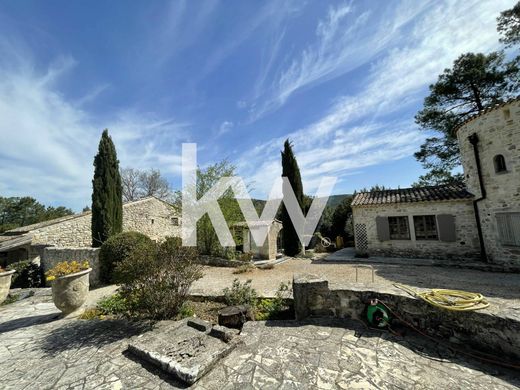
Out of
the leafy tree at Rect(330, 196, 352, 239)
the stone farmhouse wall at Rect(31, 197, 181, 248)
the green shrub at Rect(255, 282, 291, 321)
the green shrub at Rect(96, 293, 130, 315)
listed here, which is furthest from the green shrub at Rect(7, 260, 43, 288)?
the leafy tree at Rect(330, 196, 352, 239)

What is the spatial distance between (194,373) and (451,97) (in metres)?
19.3

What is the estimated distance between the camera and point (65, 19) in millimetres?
5180

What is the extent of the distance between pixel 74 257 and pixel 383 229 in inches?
596

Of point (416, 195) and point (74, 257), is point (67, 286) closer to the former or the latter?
point (74, 257)

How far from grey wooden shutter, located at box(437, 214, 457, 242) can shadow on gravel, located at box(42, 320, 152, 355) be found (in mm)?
12701

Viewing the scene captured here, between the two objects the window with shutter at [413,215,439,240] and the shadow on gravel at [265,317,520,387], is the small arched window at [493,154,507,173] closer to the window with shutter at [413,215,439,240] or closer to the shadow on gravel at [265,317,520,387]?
the window with shutter at [413,215,439,240]

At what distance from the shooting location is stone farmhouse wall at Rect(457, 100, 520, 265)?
8.18 metres

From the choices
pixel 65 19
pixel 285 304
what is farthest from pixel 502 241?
pixel 65 19

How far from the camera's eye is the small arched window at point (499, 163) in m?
8.67

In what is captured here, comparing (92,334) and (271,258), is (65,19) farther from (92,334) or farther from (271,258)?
(271,258)

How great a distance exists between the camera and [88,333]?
13.6 feet

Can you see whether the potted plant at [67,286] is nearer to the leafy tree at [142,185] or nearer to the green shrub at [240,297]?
the green shrub at [240,297]

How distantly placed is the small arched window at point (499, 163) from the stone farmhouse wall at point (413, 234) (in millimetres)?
1947

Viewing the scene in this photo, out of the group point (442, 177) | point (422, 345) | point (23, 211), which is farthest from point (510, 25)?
point (23, 211)
